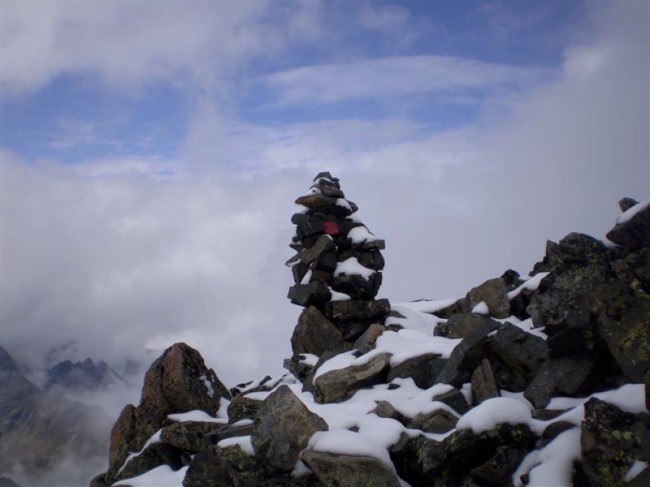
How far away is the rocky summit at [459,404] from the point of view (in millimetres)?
9781

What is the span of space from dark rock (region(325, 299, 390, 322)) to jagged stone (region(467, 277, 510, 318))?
482 cm

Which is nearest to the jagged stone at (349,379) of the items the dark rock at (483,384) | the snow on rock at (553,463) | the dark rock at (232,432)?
the dark rock at (232,432)

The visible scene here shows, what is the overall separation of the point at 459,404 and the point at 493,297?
32.3 ft

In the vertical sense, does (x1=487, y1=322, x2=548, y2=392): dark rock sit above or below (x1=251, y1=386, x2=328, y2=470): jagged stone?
above

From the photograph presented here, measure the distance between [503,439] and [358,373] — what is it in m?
6.92

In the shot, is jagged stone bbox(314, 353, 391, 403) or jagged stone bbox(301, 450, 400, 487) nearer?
jagged stone bbox(301, 450, 400, 487)

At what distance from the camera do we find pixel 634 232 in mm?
16375

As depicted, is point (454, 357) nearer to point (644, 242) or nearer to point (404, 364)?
point (404, 364)

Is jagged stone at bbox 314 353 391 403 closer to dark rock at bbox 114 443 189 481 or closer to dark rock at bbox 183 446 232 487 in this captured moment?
dark rock at bbox 183 446 232 487

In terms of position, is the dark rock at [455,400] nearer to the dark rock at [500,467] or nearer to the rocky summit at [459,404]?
the rocky summit at [459,404]

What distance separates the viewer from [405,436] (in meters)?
11.2

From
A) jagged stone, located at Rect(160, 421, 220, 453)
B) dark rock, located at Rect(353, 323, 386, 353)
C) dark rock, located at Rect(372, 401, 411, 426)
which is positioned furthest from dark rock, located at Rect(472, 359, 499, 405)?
jagged stone, located at Rect(160, 421, 220, 453)

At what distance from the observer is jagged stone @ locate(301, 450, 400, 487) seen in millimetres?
10016

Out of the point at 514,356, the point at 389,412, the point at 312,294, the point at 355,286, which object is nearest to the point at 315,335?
the point at 312,294
